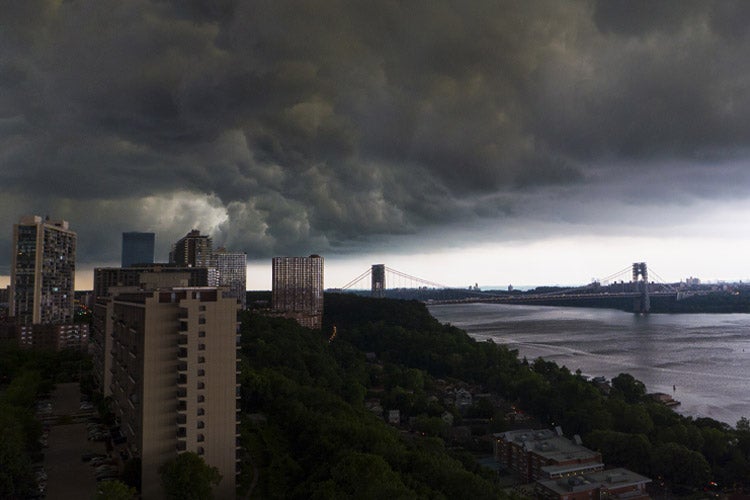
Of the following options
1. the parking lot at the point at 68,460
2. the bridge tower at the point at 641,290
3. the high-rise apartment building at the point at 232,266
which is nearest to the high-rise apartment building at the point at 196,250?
the high-rise apartment building at the point at 232,266

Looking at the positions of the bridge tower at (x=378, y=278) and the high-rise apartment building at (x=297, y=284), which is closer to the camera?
the high-rise apartment building at (x=297, y=284)

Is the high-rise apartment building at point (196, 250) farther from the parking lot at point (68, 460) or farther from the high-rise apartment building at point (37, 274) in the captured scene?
the parking lot at point (68, 460)

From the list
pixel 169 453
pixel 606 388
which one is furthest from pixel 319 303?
pixel 169 453

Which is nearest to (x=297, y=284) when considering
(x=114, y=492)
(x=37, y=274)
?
(x=37, y=274)

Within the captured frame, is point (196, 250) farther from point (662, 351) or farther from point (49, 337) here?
point (662, 351)

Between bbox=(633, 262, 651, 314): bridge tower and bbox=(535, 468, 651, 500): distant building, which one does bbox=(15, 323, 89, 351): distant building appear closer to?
bbox=(535, 468, 651, 500): distant building

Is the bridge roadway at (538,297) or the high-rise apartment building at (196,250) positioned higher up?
the high-rise apartment building at (196,250)
